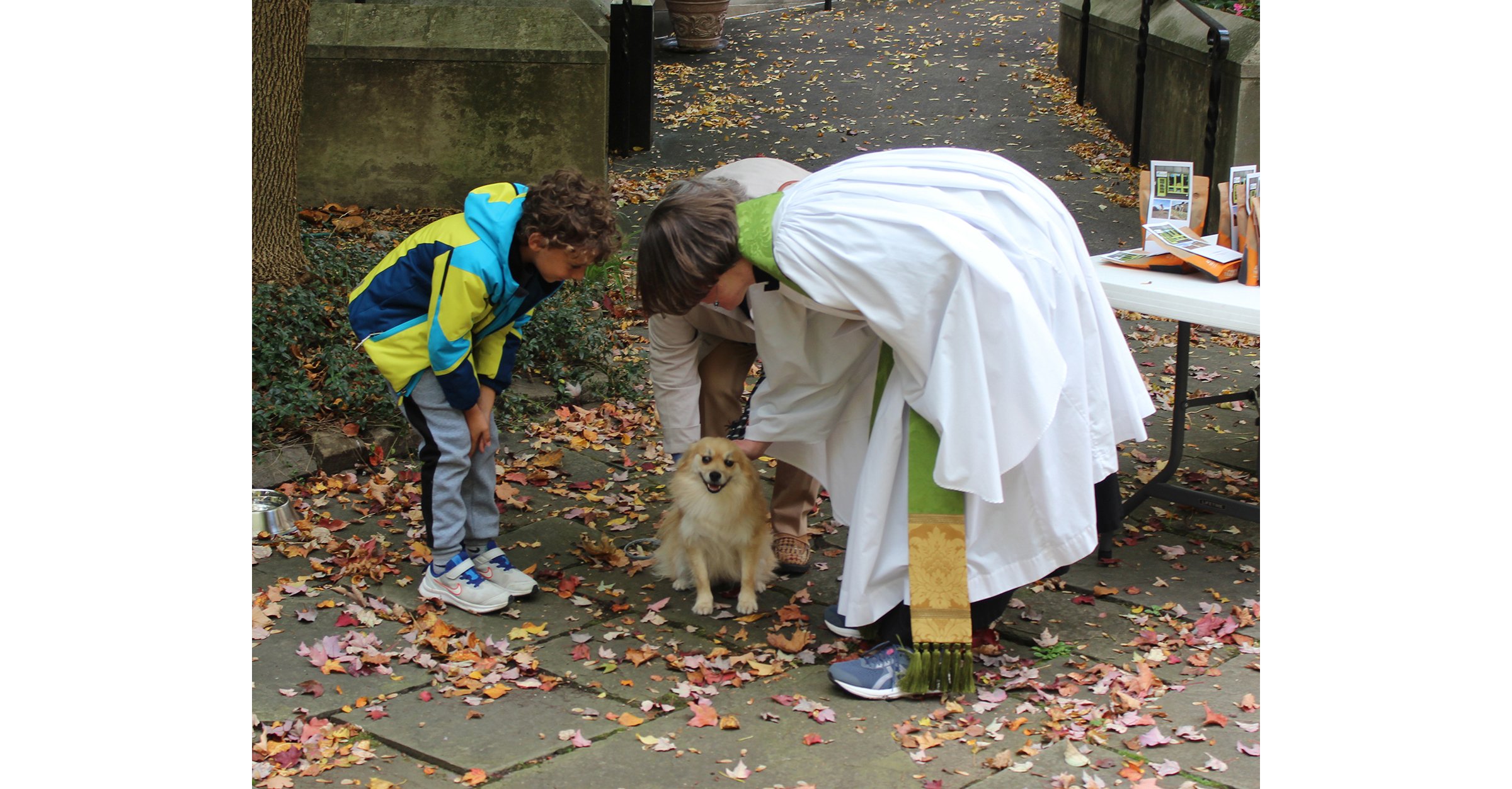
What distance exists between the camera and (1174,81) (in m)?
9.87

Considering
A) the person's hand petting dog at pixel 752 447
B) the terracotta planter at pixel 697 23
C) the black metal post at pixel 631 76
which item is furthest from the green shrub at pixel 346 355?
the terracotta planter at pixel 697 23

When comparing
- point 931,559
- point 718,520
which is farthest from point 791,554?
point 931,559

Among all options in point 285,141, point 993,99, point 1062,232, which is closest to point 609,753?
point 1062,232

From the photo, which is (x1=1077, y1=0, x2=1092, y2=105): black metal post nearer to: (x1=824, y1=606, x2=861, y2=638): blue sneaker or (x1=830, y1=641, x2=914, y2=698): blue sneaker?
(x1=824, y1=606, x2=861, y2=638): blue sneaker

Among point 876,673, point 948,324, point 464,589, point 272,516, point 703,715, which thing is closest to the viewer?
point 948,324

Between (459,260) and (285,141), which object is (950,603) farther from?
(285,141)

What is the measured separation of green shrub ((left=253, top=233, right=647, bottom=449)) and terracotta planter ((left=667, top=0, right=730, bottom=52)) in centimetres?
877

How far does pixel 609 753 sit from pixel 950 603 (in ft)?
3.35

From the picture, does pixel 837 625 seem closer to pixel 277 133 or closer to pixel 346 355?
pixel 346 355

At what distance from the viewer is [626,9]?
1080cm

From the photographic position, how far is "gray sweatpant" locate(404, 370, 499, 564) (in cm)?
402

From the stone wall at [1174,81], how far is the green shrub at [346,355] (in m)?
4.42

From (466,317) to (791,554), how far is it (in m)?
1.52

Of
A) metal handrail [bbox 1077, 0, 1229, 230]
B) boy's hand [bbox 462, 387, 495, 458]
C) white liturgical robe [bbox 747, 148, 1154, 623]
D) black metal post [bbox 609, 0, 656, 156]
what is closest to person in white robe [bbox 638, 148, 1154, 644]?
white liturgical robe [bbox 747, 148, 1154, 623]
